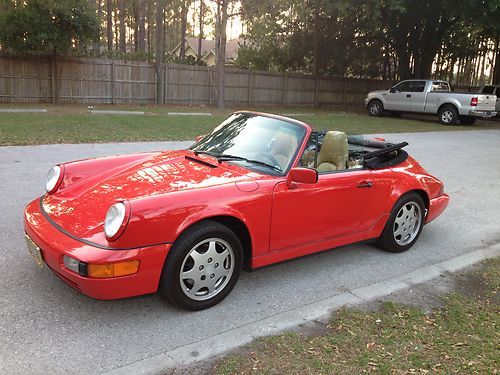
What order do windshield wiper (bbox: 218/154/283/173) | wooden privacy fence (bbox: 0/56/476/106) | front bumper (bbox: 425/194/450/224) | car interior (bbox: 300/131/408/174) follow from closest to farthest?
windshield wiper (bbox: 218/154/283/173) → car interior (bbox: 300/131/408/174) → front bumper (bbox: 425/194/450/224) → wooden privacy fence (bbox: 0/56/476/106)

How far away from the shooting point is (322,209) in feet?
13.7

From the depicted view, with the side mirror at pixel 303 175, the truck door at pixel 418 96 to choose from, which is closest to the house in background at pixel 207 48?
the truck door at pixel 418 96

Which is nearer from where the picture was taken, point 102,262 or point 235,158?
point 102,262

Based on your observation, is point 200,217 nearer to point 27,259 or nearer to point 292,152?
point 292,152

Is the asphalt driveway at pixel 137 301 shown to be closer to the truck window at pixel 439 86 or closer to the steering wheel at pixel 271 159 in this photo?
the steering wheel at pixel 271 159

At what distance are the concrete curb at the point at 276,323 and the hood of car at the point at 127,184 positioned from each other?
970 mm

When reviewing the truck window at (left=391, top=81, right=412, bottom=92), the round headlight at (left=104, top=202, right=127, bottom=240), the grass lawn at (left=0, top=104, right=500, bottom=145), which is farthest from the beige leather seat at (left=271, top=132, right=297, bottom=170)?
the truck window at (left=391, top=81, right=412, bottom=92)

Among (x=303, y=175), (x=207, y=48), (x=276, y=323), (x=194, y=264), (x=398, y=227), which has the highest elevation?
(x=207, y=48)

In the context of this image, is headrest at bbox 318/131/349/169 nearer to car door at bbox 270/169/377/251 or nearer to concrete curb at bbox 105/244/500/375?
car door at bbox 270/169/377/251

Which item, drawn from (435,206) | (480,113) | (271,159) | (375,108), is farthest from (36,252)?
(375,108)

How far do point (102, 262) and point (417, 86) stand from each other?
22007mm

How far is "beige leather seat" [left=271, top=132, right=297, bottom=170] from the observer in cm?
411

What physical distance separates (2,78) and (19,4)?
2.96 meters

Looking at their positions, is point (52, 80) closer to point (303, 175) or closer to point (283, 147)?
point (283, 147)
